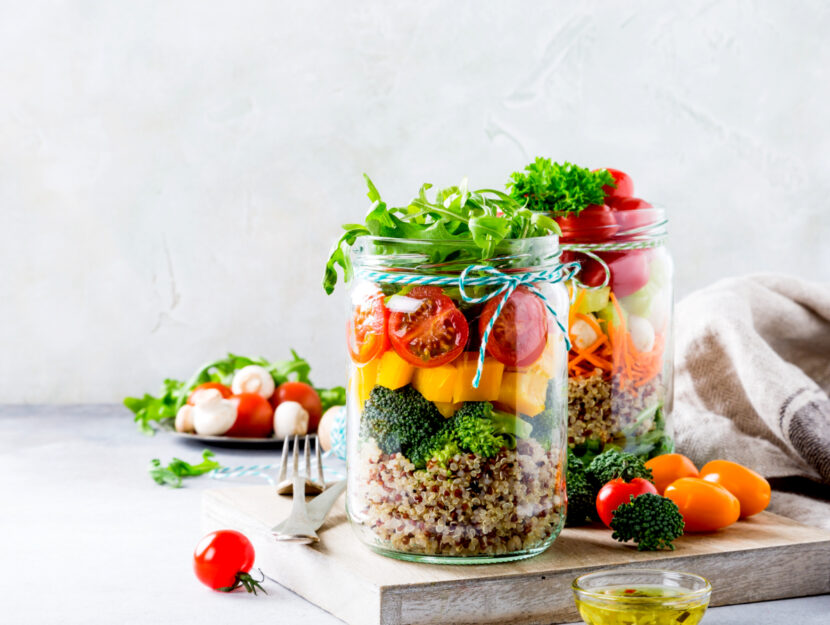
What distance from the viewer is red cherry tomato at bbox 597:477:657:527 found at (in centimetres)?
109

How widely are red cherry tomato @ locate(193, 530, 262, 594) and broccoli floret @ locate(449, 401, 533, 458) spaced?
0.28 m

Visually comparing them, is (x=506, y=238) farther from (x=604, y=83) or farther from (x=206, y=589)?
(x=604, y=83)

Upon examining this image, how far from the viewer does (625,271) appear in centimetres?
121

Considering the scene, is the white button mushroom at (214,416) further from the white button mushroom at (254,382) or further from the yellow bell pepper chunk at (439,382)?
the yellow bell pepper chunk at (439,382)

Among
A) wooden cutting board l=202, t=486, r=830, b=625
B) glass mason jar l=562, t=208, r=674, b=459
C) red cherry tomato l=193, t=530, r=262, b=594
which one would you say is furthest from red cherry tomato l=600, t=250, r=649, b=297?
red cherry tomato l=193, t=530, r=262, b=594

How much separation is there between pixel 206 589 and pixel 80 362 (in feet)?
4.48

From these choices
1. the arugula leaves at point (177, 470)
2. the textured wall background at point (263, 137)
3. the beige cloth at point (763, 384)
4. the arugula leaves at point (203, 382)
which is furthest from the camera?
the textured wall background at point (263, 137)

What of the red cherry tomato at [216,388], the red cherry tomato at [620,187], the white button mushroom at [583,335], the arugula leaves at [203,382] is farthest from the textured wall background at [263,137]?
the white button mushroom at [583,335]

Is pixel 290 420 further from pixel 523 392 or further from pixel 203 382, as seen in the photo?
pixel 523 392

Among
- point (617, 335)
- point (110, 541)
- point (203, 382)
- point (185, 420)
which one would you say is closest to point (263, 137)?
point (203, 382)

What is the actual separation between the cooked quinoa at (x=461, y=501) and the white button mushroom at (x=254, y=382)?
98 centimetres

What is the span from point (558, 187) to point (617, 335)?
0.19m

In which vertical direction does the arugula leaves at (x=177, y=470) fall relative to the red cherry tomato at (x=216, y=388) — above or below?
below

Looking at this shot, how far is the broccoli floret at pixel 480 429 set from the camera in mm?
954
